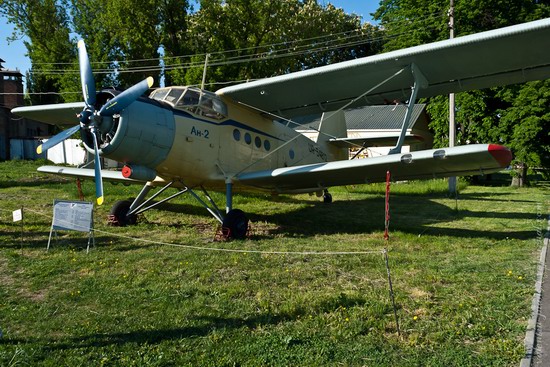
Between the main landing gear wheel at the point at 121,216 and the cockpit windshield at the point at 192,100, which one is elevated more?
the cockpit windshield at the point at 192,100

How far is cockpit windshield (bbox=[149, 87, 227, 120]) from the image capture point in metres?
9.20

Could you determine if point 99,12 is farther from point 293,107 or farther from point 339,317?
point 339,317

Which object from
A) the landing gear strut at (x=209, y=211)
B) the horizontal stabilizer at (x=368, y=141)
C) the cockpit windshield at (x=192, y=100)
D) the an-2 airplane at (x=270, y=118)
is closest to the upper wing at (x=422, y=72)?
the an-2 airplane at (x=270, y=118)

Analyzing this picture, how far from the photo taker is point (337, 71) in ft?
29.9

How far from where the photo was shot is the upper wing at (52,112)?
11.6 meters

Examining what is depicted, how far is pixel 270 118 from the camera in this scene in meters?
11.6

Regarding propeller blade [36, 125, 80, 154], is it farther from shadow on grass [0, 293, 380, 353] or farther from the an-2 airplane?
shadow on grass [0, 293, 380, 353]

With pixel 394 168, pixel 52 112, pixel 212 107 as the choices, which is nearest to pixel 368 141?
pixel 394 168

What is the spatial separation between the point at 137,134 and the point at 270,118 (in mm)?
4359

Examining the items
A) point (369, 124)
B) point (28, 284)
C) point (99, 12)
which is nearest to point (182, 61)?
point (99, 12)

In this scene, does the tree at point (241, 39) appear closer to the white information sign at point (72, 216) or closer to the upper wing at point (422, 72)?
the upper wing at point (422, 72)

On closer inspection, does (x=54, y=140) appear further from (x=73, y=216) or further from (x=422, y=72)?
(x=422, y=72)

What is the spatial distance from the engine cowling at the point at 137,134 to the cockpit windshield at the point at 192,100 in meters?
0.46

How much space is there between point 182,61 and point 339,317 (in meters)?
32.2
